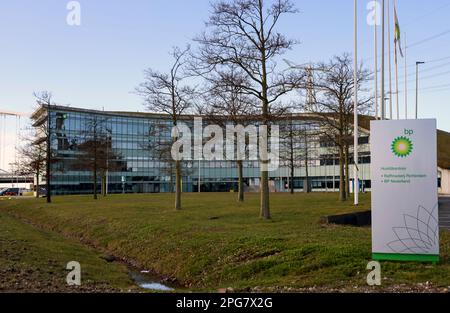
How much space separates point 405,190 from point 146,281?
7.97 metres

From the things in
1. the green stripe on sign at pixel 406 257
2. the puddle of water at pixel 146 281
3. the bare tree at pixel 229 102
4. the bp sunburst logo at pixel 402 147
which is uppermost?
the bare tree at pixel 229 102

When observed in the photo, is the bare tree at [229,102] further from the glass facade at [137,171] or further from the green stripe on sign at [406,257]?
the glass facade at [137,171]

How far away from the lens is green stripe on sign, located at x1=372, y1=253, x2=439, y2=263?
1235 cm

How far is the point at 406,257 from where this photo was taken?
41.3ft

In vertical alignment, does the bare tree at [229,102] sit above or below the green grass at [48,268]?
above

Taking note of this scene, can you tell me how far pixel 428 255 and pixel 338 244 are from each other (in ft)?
10.2

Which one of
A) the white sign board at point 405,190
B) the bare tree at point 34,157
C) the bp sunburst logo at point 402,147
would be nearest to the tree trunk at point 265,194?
the white sign board at point 405,190

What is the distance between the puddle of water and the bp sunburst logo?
23.3ft

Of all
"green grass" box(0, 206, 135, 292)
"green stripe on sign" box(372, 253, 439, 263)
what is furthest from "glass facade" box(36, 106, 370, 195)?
"green stripe on sign" box(372, 253, 439, 263)

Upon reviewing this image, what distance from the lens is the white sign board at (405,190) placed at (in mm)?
12242

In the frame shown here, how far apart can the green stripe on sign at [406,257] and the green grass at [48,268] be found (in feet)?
20.7

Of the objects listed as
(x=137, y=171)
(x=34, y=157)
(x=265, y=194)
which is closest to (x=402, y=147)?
(x=265, y=194)
